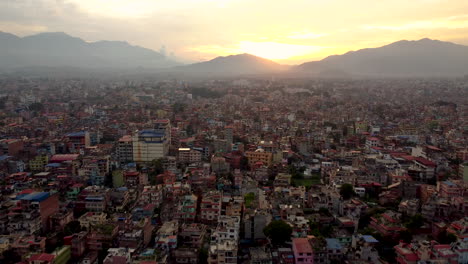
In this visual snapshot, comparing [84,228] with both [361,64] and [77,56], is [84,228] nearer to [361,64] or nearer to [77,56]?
[361,64]

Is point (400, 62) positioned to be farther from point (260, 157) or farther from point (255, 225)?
point (255, 225)

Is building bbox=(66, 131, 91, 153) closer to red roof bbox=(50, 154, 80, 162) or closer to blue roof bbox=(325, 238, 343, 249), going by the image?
red roof bbox=(50, 154, 80, 162)

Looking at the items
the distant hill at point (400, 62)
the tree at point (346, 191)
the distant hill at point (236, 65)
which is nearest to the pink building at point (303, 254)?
the tree at point (346, 191)

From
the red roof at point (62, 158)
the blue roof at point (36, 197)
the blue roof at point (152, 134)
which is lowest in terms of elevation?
the red roof at point (62, 158)

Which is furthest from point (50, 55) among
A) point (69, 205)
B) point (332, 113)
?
point (69, 205)

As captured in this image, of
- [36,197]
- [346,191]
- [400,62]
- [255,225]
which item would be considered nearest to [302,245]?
[255,225]

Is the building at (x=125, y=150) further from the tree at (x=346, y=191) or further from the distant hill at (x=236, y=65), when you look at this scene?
the distant hill at (x=236, y=65)

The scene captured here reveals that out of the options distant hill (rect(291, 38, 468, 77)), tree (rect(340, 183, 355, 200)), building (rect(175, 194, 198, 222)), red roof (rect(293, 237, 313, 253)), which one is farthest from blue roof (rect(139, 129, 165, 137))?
distant hill (rect(291, 38, 468, 77))
